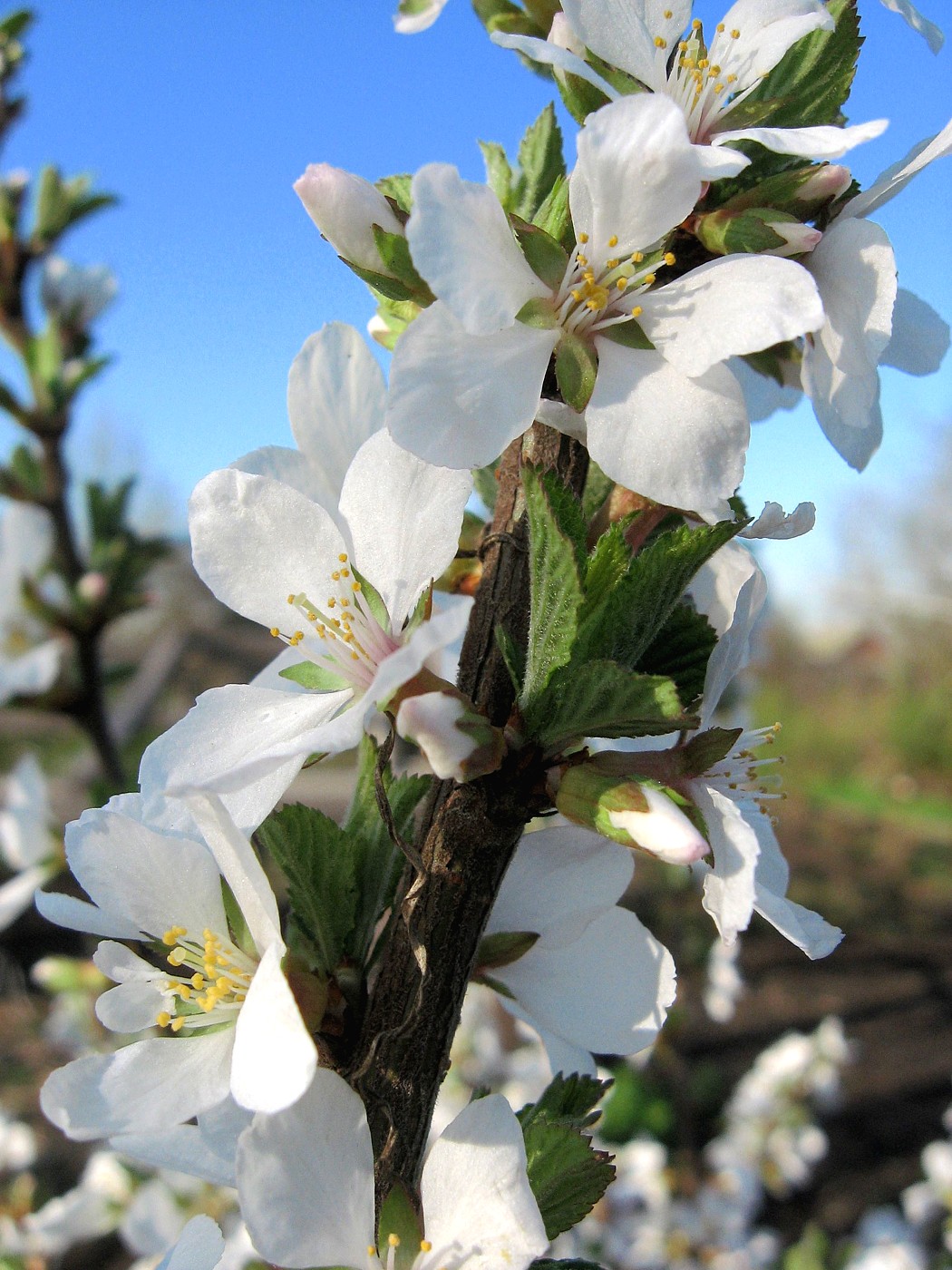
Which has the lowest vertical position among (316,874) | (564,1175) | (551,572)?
(564,1175)

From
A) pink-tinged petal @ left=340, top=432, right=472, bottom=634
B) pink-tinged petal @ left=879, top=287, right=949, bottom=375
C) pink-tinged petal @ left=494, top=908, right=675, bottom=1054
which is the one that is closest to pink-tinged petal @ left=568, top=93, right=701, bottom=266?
pink-tinged petal @ left=340, top=432, right=472, bottom=634

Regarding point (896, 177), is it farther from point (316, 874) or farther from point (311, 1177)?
point (311, 1177)

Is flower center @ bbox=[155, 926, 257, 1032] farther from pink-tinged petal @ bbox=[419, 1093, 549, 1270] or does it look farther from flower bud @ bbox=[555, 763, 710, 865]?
flower bud @ bbox=[555, 763, 710, 865]

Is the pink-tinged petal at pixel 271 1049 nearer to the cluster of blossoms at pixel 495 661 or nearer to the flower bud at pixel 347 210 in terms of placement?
the cluster of blossoms at pixel 495 661

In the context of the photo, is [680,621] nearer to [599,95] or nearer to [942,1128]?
[599,95]

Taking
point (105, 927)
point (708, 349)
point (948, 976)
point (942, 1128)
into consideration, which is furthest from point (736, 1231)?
point (948, 976)

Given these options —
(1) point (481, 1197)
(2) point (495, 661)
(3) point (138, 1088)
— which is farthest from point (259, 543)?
(1) point (481, 1197)
